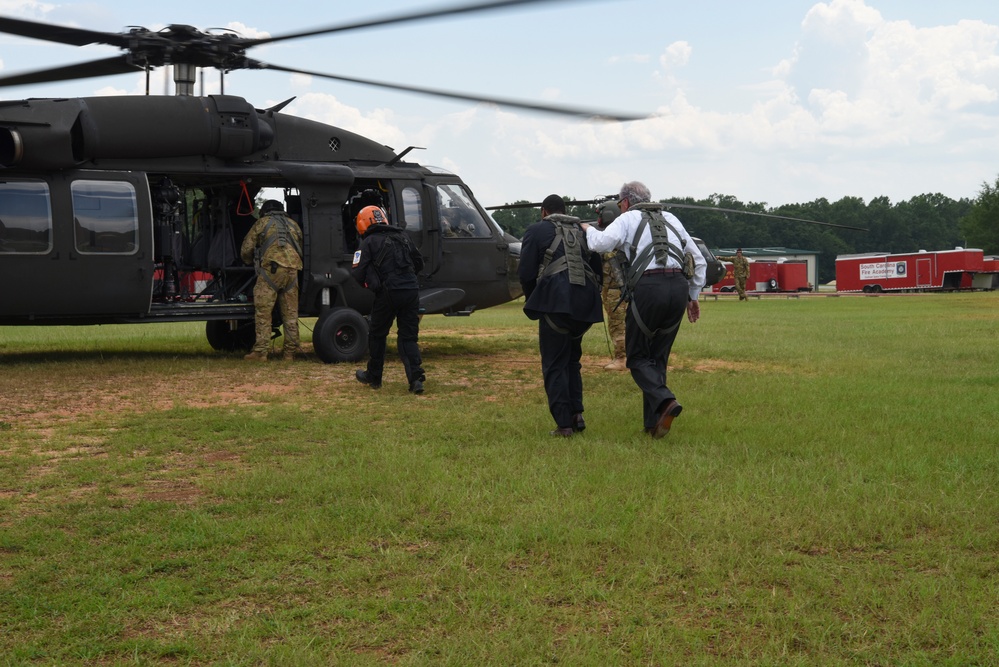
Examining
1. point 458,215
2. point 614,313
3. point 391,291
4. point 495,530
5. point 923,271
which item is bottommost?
point 495,530

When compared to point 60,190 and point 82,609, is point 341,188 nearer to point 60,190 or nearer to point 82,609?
point 60,190

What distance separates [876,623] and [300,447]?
4.28m

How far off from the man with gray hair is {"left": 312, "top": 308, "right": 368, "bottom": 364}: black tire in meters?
5.34

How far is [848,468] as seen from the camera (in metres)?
A: 6.11

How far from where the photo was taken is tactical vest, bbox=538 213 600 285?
7684mm

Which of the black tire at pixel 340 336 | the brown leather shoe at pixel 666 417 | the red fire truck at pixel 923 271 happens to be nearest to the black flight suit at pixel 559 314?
the brown leather shoe at pixel 666 417

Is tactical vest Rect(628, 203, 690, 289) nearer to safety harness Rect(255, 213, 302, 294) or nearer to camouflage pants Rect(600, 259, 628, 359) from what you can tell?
camouflage pants Rect(600, 259, 628, 359)

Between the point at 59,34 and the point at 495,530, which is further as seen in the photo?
the point at 59,34

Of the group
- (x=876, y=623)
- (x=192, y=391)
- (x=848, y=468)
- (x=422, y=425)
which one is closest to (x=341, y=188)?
(x=192, y=391)

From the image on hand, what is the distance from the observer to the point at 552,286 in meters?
7.61

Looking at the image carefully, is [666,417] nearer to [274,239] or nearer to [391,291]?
[391,291]

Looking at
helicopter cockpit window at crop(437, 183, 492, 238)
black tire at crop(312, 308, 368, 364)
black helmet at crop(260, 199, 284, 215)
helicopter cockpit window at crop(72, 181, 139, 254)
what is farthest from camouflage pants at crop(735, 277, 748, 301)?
helicopter cockpit window at crop(72, 181, 139, 254)

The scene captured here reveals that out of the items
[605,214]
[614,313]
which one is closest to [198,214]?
[614,313]

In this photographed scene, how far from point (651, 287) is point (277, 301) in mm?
6339
